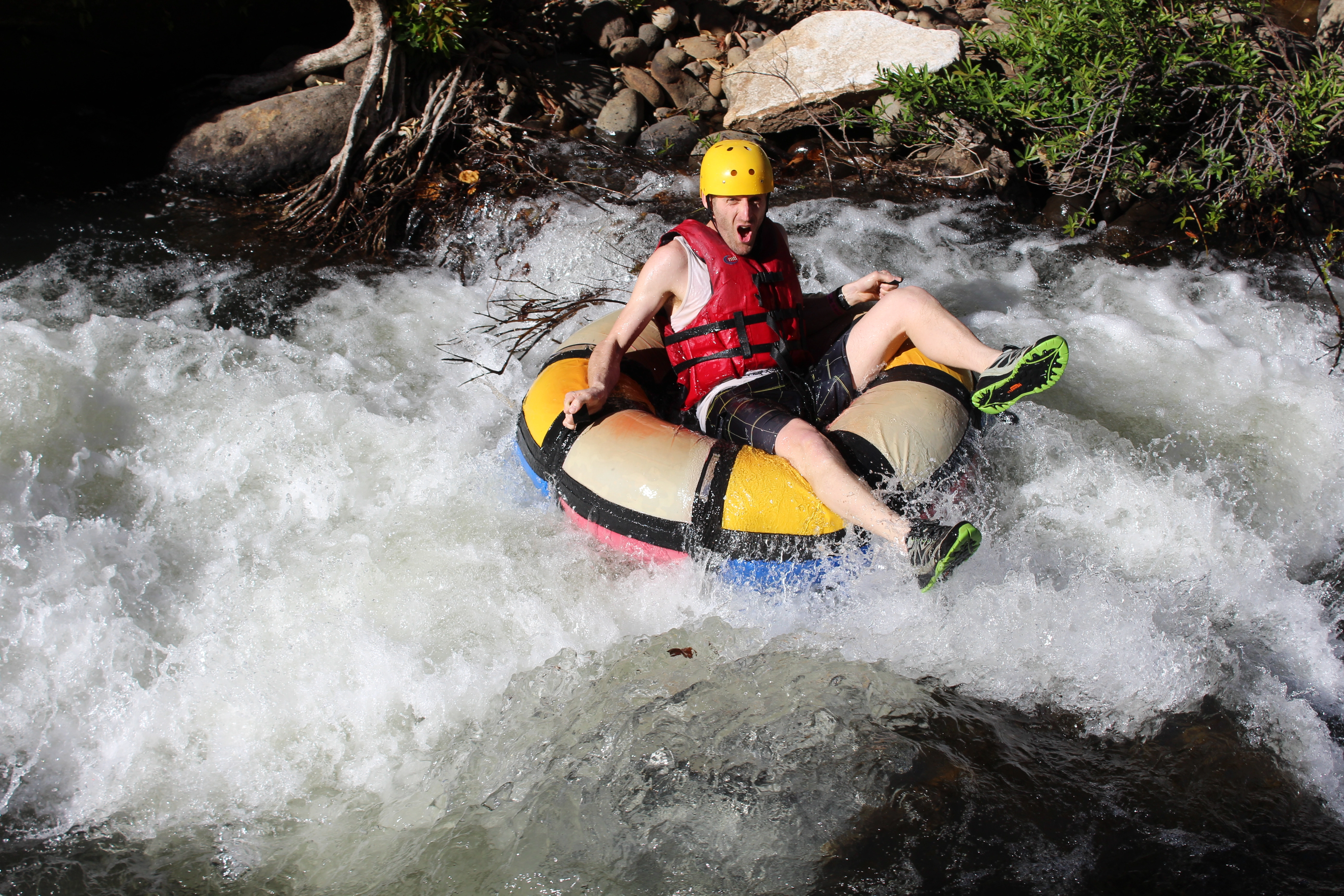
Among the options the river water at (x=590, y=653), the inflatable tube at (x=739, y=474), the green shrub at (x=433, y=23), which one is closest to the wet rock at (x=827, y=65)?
the green shrub at (x=433, y=23)

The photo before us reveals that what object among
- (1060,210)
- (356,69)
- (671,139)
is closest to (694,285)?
(671,139)

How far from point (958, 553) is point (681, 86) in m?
5.31

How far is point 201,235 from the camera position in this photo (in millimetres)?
5660

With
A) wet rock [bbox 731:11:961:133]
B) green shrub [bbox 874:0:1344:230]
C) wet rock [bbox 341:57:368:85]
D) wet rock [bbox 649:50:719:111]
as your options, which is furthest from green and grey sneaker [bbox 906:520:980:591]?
wet rock [bbox 341:57:368:85]

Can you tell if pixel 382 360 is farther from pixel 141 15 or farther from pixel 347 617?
pixel 141 15

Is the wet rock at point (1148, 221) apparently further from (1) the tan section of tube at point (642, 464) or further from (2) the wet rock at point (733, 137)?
(1) the tan section of tube at point (642, 464)

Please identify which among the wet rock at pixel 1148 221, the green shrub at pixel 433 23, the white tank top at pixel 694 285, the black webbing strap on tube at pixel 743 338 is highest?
the green shrub at pixel 433 23

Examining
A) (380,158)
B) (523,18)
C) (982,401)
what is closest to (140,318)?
(380,158)

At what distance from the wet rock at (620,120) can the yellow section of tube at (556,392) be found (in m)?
3.32

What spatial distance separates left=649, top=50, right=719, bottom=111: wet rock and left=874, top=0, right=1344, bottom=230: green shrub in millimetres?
1487

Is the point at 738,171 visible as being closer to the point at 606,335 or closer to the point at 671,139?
the point at 606,335

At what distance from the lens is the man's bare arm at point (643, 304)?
3568mm

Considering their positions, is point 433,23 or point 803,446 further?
point 433,23

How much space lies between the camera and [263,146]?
19.6 feet
